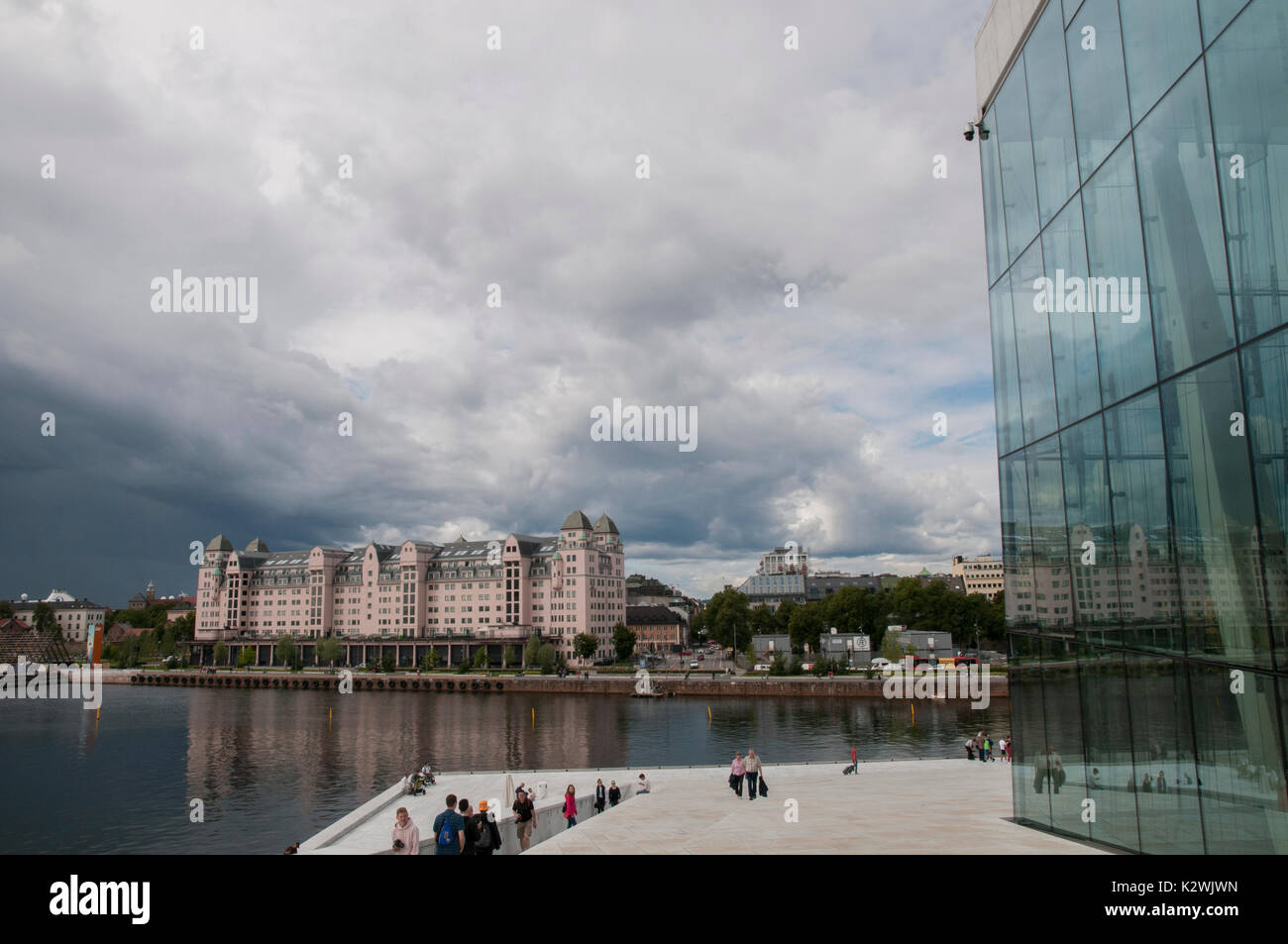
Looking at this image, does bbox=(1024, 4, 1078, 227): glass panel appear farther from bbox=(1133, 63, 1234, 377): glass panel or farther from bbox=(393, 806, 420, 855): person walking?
bbox=(393, 806, 420, 855): person walking

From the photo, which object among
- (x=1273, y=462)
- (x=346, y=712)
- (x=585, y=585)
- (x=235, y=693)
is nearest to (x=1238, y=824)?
(x=1273, y=462)

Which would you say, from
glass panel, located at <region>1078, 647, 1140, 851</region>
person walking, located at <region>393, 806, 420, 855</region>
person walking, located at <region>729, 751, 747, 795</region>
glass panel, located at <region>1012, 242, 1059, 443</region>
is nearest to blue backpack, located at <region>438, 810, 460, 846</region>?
person walking, located at <region>393, 806, 420, 855</region>

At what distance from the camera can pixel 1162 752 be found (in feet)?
46.0

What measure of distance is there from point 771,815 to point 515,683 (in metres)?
101

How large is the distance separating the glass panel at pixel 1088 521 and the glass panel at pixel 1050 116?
520 cm

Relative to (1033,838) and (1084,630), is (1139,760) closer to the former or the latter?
(1084,630)

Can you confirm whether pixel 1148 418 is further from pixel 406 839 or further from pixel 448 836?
pixel 406 839

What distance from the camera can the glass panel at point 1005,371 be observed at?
20953 millimetres

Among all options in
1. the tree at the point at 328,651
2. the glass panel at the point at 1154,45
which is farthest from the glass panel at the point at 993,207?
the tree at the point at 328,651

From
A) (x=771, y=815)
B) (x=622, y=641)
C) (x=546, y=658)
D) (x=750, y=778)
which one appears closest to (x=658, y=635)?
(x=622, y=641)

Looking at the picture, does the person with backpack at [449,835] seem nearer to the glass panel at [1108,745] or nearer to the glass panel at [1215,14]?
the glass panel at [1108,745]

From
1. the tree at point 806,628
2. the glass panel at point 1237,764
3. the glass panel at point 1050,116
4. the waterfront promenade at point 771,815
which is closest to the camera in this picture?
the glass panel at point 1237,764

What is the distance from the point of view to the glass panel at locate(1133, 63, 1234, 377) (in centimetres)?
1193
